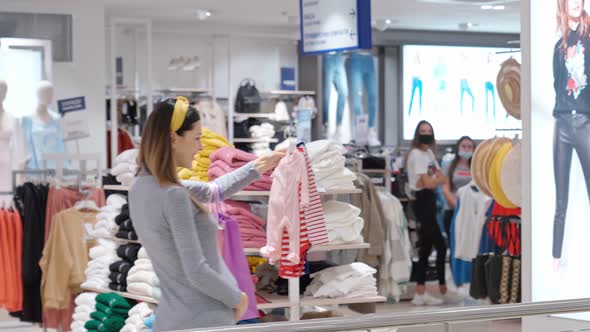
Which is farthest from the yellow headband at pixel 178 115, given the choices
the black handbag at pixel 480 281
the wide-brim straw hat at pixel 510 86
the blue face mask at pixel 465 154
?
the blue face mask at pixel 465 154

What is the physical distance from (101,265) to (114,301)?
52cm

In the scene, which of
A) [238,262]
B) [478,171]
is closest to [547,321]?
[238,262]

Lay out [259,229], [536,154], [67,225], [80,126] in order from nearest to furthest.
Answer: [536,154]
[259,229]
[67,225]
[80,126]

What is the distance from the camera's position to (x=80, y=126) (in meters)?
7.94

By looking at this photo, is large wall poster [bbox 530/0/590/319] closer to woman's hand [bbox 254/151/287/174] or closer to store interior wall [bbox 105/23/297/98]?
woman's hand [bbox 254/151/287/174]

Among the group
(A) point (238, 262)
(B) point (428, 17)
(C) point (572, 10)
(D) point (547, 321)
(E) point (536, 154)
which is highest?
(B) point (428, 17)

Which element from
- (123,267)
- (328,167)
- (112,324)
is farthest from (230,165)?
(112,324)

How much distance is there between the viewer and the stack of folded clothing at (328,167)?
5.02 metres

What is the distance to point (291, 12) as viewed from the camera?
1128 cm

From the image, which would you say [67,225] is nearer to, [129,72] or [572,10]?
[572,10]

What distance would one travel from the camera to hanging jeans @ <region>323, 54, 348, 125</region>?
1258 cm

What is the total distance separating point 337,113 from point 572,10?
825 cm

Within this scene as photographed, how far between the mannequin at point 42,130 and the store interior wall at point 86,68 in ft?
2.25

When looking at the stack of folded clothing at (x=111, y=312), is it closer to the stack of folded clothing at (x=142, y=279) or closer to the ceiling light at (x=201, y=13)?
the stack of folded clothing at (x=142, y=279)
